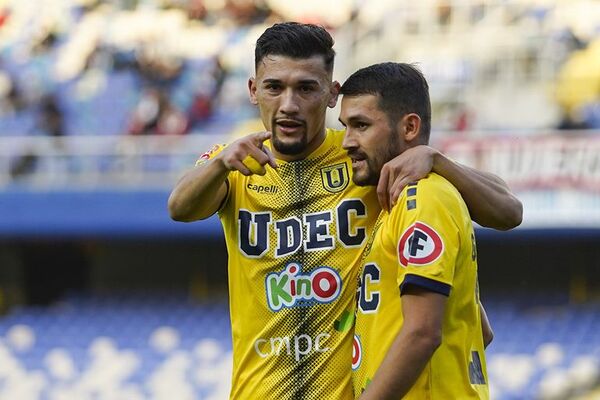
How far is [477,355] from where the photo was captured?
3166 millimetres

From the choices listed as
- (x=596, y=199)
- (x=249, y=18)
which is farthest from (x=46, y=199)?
(x=596, y=199)

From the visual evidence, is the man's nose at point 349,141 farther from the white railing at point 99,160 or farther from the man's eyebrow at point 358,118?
the white railing at point 99,160

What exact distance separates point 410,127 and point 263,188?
25.1 inches

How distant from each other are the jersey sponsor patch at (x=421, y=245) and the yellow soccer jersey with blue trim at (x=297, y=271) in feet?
1.82

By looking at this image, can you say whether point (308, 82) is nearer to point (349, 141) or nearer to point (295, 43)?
point (295, 43)

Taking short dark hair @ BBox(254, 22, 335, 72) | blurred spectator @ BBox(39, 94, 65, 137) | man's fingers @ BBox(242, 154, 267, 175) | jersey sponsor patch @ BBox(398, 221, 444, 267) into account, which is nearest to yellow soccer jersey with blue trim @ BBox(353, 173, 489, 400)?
jersey sponsor patch @ BBox(398, 221, 444, 267)

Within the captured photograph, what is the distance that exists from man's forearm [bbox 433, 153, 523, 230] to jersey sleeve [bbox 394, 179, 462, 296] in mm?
165

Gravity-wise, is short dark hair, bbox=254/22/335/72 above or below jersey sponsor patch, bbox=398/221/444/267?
above

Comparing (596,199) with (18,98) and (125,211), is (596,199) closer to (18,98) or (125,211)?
(125,211)

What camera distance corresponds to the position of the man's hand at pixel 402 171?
3057mm

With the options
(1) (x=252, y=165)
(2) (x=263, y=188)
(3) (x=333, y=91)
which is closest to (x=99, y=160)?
(2) (x=263, y=188)

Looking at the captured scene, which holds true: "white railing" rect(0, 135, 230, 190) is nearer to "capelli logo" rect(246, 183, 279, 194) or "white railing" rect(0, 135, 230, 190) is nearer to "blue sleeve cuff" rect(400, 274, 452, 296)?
"capelli logo" rect(246, 183, 279, 194)

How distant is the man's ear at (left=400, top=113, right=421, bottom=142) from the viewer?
10.4ft

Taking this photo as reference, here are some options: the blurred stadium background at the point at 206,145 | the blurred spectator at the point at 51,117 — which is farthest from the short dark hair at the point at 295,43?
the blurred spectator at the point at 51,117
